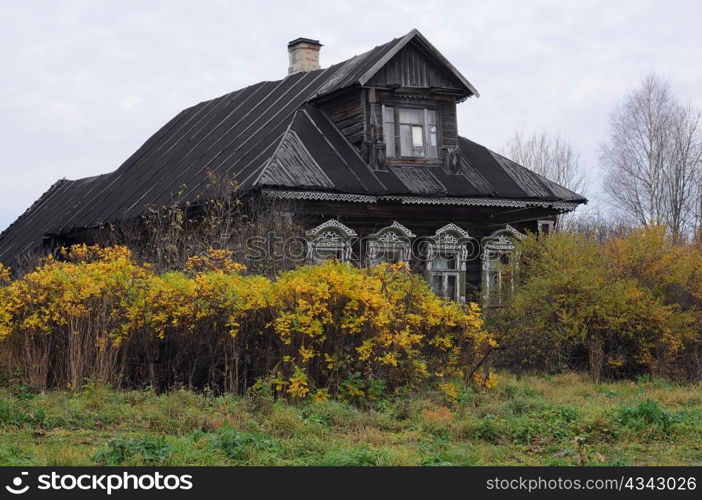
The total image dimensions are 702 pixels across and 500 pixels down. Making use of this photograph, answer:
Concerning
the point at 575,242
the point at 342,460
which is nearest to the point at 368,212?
the point at 575,242

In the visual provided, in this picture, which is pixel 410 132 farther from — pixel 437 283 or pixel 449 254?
pixel 437 283

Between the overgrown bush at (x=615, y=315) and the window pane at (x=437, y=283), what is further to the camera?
the window pane at (x=437, y=283)

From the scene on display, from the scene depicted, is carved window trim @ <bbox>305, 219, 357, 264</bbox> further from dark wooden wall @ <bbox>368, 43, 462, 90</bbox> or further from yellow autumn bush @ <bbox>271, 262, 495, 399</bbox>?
yellow autumn bush @ <bbox>271, 262, 495, 399</bbox>

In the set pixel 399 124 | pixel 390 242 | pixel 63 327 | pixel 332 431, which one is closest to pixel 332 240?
pixel 390 242

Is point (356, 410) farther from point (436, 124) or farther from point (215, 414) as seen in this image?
point (436, 124)

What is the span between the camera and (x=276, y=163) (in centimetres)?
1975

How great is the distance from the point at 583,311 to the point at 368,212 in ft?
23.0

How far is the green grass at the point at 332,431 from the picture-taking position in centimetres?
816

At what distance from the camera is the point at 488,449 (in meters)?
8.97

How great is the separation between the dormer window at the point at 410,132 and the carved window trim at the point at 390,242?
64.4 inches

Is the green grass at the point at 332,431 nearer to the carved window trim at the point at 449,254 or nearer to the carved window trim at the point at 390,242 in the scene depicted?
the carved window trim at the point at 390,242

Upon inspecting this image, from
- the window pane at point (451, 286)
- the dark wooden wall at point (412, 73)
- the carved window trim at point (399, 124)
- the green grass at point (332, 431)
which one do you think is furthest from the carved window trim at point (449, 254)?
the green grass at point (332, 431)

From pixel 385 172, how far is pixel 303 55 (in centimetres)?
711
